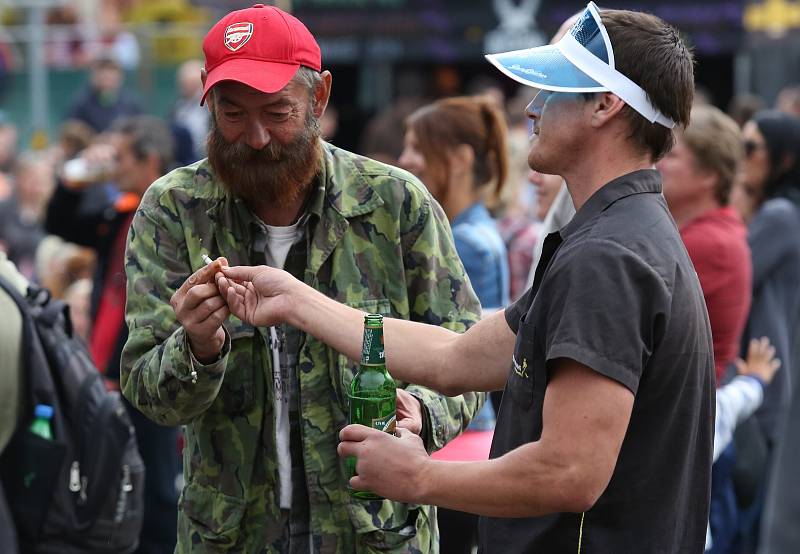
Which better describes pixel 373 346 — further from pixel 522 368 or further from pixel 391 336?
pixel 522 368

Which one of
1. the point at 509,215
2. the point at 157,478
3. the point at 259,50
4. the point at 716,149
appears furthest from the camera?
the point at 509,215

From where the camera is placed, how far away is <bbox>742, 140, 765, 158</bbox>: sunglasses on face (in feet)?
21.5

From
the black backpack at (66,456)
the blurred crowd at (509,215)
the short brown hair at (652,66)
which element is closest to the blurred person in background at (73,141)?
the blurred crowd at (509,215)

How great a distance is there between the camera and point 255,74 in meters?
3.17

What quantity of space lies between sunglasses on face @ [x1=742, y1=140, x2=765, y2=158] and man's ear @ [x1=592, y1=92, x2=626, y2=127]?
13.8 feet

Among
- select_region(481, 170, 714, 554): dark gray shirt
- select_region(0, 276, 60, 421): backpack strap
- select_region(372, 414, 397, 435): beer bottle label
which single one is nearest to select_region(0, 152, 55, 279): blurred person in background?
select_region(0, 276, 60, 421): backpack strap

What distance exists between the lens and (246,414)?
10.7 ft

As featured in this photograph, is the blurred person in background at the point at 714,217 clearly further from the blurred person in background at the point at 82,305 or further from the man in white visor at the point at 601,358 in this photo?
the blurred person in background at the point at 82,305

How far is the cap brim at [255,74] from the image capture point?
3.15 meters

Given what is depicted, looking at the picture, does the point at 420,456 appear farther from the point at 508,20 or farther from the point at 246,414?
the point at 508,20

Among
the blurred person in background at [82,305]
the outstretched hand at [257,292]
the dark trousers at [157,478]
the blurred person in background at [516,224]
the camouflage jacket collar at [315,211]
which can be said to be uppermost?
the camouflage jacket collar at [315,211]

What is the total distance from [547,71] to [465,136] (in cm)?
293

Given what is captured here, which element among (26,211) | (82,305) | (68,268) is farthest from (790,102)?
(26,211)

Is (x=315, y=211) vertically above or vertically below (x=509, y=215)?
above
